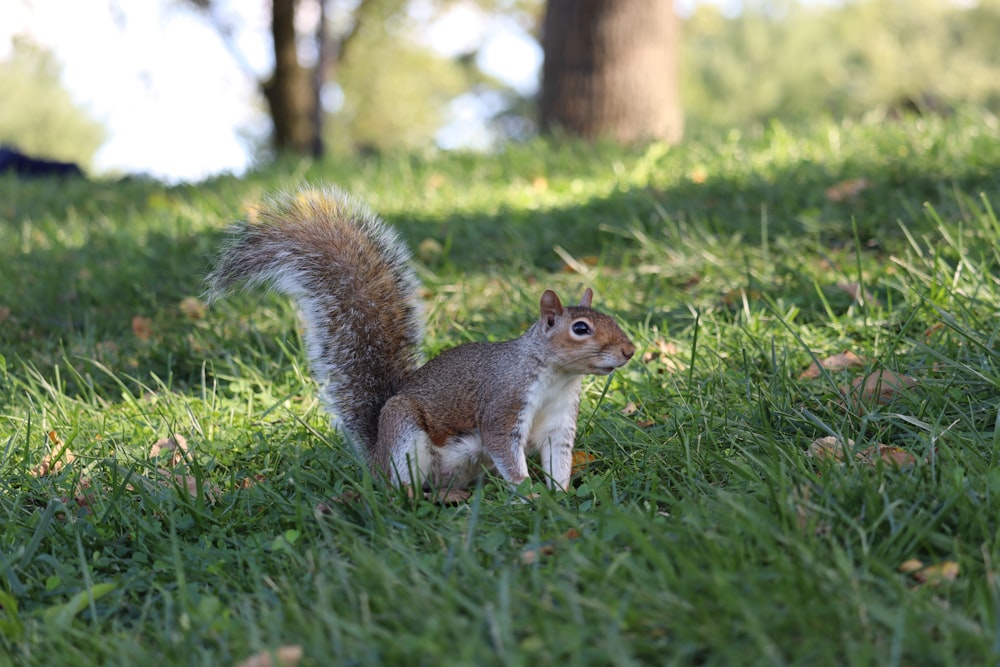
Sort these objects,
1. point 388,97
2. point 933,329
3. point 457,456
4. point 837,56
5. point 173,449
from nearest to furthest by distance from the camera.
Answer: point 457,456, point 173,449, point 933,329, point 388,97, point 837,56

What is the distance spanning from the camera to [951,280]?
3078 millimetres

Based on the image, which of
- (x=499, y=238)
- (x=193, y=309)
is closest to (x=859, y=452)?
(x=499, y=238)

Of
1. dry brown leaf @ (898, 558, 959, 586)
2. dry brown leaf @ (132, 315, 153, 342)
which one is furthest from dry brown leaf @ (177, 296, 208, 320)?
dry brown leaf @ (898, 558, 959, 586)

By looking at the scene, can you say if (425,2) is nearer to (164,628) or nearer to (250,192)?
(250,192)

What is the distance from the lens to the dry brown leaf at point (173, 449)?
8.57 ft

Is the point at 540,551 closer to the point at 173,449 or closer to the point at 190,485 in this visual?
the point at 190,485

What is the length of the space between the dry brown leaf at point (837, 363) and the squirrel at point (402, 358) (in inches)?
30.2

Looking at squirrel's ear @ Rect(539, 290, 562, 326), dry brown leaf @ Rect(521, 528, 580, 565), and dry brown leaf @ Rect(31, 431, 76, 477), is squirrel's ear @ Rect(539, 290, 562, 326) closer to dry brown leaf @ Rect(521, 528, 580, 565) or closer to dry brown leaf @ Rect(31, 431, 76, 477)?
dry brown leaf @ Rect(521, 528, 580, 565)

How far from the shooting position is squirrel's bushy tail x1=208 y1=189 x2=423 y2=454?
2654 mm

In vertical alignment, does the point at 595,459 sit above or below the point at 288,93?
below

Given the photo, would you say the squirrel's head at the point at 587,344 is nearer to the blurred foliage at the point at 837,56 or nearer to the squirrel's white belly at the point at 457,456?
the squirrel's white belly at the point at 457,456

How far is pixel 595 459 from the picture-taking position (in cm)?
255

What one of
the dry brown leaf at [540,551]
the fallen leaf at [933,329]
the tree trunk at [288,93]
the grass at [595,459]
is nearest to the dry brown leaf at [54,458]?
the grass at [595,459]

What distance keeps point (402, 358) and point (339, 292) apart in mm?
265
